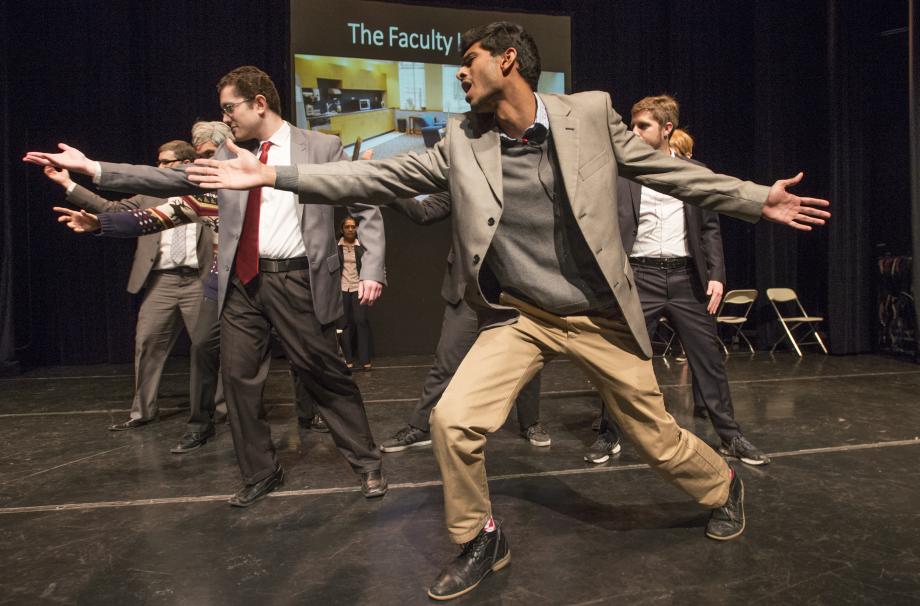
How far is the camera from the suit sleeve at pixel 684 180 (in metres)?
2.14

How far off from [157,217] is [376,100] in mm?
4495

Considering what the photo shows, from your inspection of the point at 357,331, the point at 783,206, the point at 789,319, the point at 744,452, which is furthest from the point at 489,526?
the point at 789,319

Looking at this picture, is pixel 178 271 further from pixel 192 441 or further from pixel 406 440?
pixel 406 440

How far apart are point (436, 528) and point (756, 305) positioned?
6.60m

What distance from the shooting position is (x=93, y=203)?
3514 millimetres

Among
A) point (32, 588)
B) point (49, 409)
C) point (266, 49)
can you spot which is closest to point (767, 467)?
point (32, 588)

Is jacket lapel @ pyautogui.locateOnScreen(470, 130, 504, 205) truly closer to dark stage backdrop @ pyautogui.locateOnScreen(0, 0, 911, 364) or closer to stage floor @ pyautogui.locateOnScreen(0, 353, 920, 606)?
stage floor @ pyautogui.locateOnScreen(0, 353, 920, 606)

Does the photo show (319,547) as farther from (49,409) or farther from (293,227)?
(49,409)

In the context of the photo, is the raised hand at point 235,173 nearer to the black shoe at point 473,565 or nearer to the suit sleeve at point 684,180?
the suit sleeve at point 684,180

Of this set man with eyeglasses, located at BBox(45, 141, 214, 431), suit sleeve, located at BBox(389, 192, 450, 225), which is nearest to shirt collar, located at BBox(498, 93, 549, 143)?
suit sleeve, located at BBox(389, 192, 450, 225)

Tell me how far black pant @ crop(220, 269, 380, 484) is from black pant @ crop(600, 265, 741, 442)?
1473 mm

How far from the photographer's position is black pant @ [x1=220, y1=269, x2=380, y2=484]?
2.87 meters

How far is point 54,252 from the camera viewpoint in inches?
285

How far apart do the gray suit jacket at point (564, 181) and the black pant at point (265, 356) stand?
87 cm
